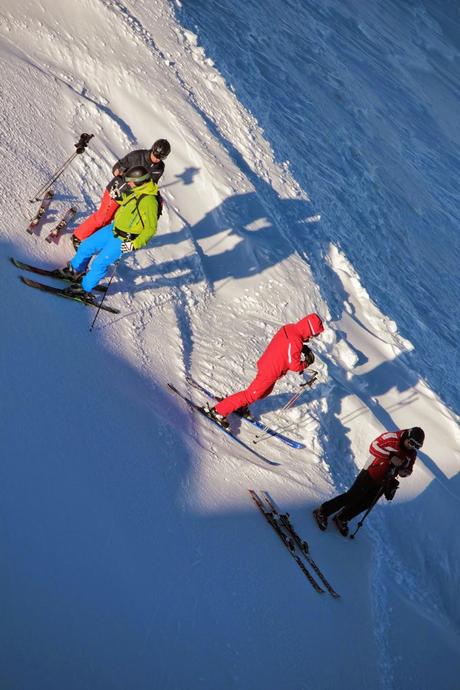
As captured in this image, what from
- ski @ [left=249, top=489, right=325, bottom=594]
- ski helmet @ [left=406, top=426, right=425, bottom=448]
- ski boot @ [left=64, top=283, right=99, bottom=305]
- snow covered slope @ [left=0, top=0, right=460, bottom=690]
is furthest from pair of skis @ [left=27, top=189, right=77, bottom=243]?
ski helmet @ [left=406, top=426, right=425, bottom=448]

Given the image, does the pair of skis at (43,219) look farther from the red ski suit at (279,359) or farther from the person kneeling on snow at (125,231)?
the red ski suit at (279,359)

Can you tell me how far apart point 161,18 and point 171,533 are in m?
15.6

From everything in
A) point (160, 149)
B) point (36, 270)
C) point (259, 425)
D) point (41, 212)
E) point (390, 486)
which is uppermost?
point (160, 149)

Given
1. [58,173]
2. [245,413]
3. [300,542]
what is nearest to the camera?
[300,542]

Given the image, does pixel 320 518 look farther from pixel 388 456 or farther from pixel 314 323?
pixel 314 323

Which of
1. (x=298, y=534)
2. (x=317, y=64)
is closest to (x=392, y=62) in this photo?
(x=317, y=64)

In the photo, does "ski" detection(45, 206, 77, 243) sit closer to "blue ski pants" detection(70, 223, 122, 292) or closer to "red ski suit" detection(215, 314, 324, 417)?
"blue ski pants" detection(70, 223, 122, 292)

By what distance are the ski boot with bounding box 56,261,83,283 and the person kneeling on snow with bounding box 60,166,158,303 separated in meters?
0.02

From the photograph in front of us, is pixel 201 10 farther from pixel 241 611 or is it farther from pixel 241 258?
pixel 241 611

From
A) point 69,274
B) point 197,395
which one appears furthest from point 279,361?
point 69,274

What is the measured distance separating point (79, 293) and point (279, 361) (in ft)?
8.24

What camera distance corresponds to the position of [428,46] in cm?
3769

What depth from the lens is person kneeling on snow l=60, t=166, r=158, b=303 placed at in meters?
7.43

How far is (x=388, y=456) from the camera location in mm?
8266
